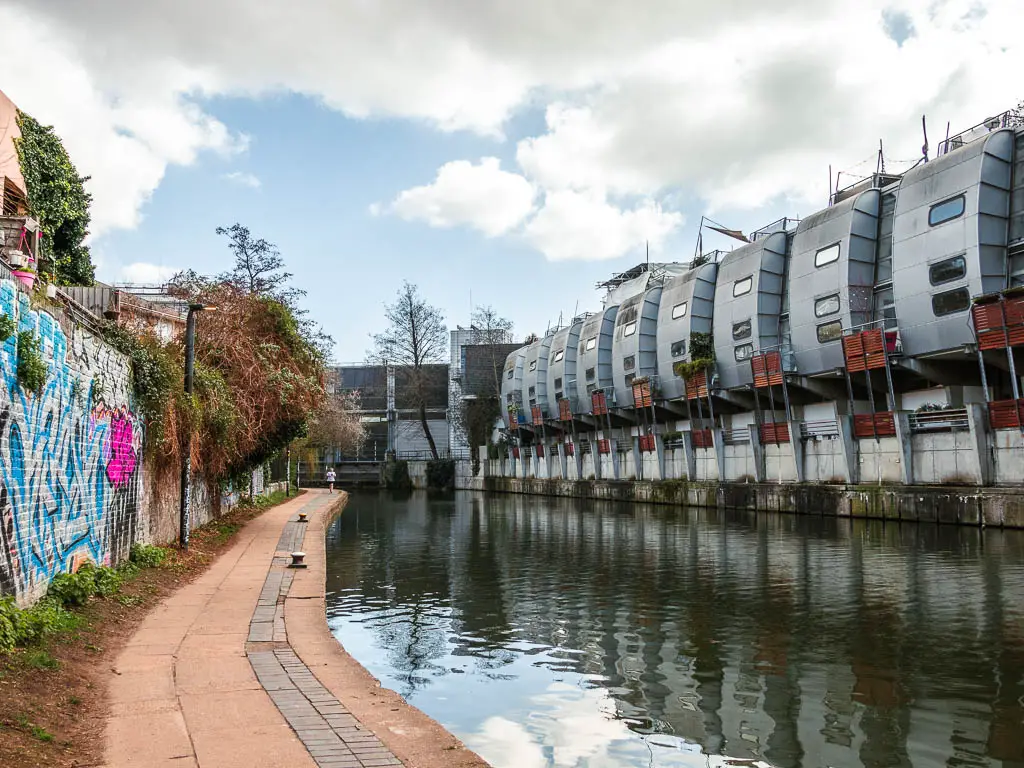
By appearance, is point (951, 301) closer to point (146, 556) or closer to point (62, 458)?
point (146, 556)

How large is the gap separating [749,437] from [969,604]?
88.3ft

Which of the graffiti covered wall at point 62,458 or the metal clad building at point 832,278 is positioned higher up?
the metal clad building at point 832,278

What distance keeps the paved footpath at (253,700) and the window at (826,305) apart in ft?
91.9

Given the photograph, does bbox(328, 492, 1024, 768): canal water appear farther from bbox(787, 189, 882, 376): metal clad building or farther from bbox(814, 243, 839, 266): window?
bbox(814, 243, 839, 266): window

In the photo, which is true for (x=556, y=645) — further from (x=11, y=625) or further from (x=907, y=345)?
(x=907, y=345)

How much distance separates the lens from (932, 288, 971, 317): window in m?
29.6

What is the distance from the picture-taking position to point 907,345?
3234 centimetres

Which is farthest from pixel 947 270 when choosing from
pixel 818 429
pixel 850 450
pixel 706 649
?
pixel 706 649

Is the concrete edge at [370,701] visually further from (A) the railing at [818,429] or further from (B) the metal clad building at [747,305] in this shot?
(B) the metal clad building at [747,305]

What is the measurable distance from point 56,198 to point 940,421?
99.8 ft

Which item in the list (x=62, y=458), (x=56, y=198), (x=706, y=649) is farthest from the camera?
(x=56, y=198)

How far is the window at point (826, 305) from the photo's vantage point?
35781 millimetres

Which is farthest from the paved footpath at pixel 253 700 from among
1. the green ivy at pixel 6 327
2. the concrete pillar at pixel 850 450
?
the concrete pillar at pixel 850 450

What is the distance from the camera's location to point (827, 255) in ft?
120
